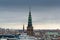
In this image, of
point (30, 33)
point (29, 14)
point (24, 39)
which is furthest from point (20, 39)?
point (29, 14)

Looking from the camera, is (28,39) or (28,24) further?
(28,24)

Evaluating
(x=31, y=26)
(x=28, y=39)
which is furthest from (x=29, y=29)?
(x=28, y=39)

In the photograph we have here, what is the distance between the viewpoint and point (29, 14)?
67.1 meters

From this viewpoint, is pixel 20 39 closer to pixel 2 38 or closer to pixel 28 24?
pixel 2 38

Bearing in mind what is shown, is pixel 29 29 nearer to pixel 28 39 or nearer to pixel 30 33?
pixel 30 33

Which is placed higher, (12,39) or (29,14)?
(29,14)

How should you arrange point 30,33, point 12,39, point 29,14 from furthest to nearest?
point 29,14 → point 30,33 → point 12,39

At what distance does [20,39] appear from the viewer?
5153 centimetres

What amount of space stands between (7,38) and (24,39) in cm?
259

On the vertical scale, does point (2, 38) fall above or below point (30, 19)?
below

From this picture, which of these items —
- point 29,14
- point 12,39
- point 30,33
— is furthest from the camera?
point 29,14

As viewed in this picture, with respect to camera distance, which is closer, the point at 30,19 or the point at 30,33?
the point at 30,33

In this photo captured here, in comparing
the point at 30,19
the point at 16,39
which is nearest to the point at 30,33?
the point at 30,19

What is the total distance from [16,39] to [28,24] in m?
14.5
